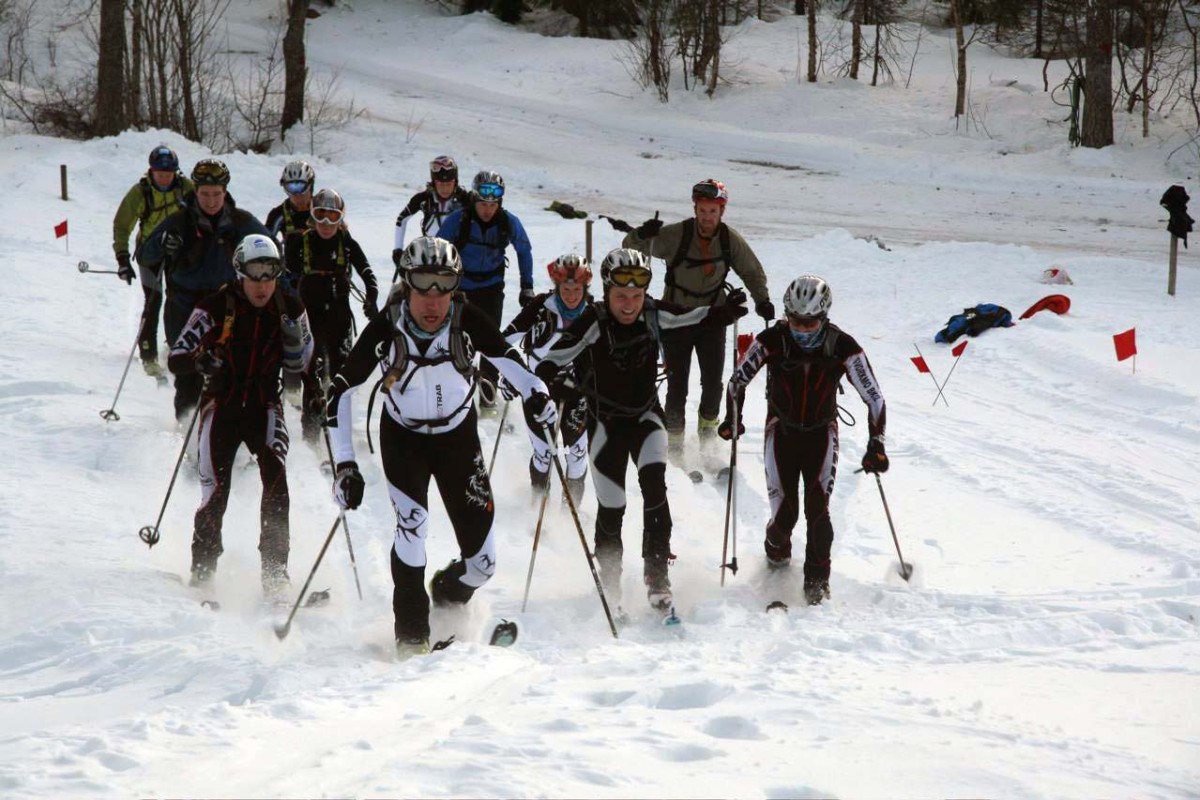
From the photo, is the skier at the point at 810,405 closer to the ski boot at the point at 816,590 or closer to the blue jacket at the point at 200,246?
the ski boot at the point at 816,590

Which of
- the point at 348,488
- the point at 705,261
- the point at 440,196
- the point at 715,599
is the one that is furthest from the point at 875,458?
the point at 440,196

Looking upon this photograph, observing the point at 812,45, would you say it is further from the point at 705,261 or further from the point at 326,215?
the point at 326,215

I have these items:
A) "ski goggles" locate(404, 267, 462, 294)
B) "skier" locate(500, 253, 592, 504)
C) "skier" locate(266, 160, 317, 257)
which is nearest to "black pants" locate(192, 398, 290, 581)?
"ski goggles" locate(404, 267, 462, 294)

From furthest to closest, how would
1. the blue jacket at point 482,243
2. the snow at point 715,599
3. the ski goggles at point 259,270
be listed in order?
the blue jacket at point 482,243, the ski goggles at point 259,270, the snow at point 715,599

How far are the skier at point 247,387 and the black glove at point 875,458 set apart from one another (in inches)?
134

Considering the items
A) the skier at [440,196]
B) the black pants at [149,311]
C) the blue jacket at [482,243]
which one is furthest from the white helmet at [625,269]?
the black pants at [149,311]

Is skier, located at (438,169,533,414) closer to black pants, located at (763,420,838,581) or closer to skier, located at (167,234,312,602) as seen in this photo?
skier, located at (167,234,312,602)

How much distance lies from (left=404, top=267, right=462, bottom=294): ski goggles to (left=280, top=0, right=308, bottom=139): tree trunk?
Result: 20.9 metres

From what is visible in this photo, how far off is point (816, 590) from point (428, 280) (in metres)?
3.06

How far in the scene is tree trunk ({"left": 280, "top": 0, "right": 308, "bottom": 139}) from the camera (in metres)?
25.4

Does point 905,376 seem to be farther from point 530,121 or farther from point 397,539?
point 530,121

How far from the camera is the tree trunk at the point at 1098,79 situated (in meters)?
23.2

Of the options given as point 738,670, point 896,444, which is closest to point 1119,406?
point 896,444

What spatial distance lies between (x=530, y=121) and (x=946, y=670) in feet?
82.9
